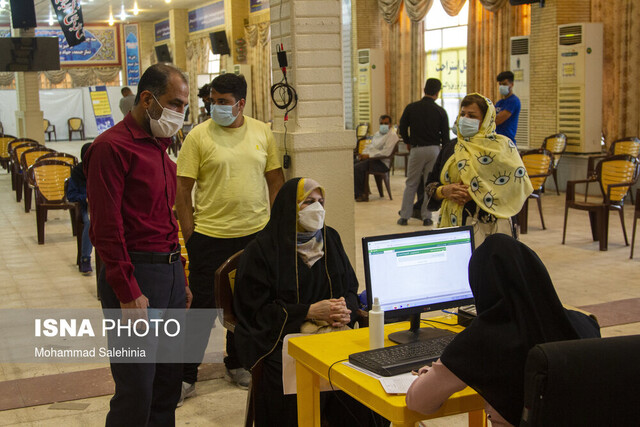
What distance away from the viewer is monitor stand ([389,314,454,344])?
2777 mm

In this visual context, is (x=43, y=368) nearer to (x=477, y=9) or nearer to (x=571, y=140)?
(x=571, y=140)

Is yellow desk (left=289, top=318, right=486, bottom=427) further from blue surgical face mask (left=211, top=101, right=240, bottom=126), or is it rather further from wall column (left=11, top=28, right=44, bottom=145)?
wall column (left=11, top=28, right=44, bottom=145)

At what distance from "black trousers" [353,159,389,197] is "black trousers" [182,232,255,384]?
718 cm

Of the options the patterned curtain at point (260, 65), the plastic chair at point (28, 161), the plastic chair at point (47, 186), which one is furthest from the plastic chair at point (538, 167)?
the patterned curtain at point (260, 65)

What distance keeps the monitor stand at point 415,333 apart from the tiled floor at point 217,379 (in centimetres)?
99

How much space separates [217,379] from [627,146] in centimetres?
799

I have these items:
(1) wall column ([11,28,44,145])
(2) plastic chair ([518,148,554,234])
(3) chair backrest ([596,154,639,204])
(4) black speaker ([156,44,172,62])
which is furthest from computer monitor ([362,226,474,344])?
(4) black speaker ([156,44,172,62])

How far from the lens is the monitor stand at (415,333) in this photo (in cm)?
278

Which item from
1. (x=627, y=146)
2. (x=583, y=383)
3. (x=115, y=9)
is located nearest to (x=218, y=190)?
(x=583, y=383)

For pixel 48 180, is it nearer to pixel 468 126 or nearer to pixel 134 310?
pixel 468 126

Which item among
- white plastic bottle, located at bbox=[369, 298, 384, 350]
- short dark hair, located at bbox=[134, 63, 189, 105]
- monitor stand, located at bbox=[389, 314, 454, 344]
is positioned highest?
short dark hair, located at bbox=[134, 63, 189, 105]

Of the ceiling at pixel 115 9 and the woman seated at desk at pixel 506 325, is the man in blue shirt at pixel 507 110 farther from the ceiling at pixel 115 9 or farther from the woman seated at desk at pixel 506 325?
the ceiling at pixel 115 9

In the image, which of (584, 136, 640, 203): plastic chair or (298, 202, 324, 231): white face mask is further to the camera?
(584, 136, 640, 203): plastic chair

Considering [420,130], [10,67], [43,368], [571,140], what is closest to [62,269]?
[43,368]
